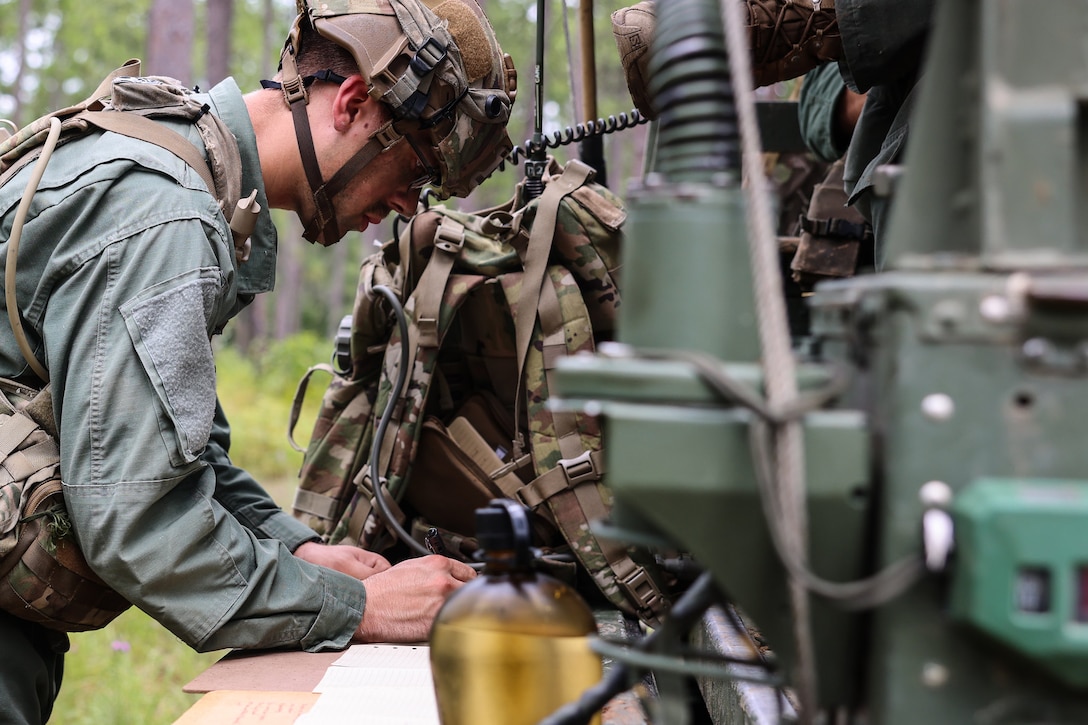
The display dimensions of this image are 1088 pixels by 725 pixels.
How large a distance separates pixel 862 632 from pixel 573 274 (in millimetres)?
1853

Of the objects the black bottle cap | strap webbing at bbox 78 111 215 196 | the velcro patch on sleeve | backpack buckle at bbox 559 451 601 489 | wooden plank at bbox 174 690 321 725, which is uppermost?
strap webbing at bbox 78 111 215 196

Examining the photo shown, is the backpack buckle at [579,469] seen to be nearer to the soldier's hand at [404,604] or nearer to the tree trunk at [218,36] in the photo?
the soldier's hand at [404,604]

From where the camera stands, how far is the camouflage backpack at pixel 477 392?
8.41 ft

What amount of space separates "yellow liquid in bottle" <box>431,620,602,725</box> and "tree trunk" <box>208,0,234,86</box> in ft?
37.7

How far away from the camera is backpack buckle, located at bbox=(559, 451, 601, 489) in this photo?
8.32 ft

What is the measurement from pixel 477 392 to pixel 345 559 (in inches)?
26.3

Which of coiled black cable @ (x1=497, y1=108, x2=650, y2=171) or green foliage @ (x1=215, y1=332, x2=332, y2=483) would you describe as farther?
green foliage @ (x1=215, y1=332, x2=332, y2=483)

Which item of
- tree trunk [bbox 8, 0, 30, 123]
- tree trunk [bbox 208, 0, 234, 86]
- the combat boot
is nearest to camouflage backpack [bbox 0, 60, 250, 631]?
the combat boot

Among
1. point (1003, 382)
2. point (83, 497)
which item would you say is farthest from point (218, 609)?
point (1003, 382)

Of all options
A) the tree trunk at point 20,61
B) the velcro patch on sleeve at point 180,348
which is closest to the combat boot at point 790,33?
the velcro patch on sleeve at point 180,348

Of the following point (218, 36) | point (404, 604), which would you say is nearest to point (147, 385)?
point (404, 604)

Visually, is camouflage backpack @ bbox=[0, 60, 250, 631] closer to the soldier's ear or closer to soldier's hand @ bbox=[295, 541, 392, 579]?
the soldier's ear

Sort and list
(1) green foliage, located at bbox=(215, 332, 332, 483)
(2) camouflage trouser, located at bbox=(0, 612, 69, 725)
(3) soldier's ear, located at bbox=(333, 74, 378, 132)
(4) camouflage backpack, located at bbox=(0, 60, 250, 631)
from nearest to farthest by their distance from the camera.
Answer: (4) camouflage backpack, located at bbox=(0, 60, 250, 631) < (2) camouflage trouser, located at bbox=(0, 612, 69, 725) < (3) soldier's ear, located at bbox=(333, 74, 378, 132) < (1) green foliage, located at bbox=(215, 332, 332, 483)

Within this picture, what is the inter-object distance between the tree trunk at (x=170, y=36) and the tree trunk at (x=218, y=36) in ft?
6.43
